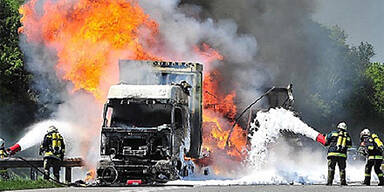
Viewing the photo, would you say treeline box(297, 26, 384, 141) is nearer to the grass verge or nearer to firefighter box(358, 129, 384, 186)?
firefighter box(358, 129, 384, 186)

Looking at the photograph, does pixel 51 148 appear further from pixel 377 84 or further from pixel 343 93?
pixel 377 84

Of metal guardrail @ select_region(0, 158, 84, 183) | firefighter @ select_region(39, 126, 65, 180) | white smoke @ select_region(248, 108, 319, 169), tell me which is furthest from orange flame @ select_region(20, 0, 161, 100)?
white smoke @ select_region(248, 108, 319, 169)

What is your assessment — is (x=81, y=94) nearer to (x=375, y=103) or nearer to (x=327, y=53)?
(x=327, y=53)

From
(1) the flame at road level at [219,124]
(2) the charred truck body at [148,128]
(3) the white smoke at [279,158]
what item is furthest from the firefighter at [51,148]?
(1) the flame at road level at [219,124]

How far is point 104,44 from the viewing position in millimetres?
26531

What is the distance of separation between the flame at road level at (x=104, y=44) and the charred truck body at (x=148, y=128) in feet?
11.6

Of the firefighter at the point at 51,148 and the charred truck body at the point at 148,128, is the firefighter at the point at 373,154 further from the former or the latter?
the firefighter at the point at 51,148

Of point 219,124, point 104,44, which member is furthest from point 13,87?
point 219,124

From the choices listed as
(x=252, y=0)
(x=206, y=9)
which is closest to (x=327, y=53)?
(x=252, y=0)

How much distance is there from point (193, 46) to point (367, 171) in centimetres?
987

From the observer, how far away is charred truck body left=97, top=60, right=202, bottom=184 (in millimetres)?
20672

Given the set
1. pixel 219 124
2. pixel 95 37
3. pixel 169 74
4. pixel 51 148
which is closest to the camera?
pixel 51 148

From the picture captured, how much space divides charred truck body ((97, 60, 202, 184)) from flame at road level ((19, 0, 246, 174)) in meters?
3.54

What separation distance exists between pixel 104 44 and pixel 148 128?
659 centimetres
